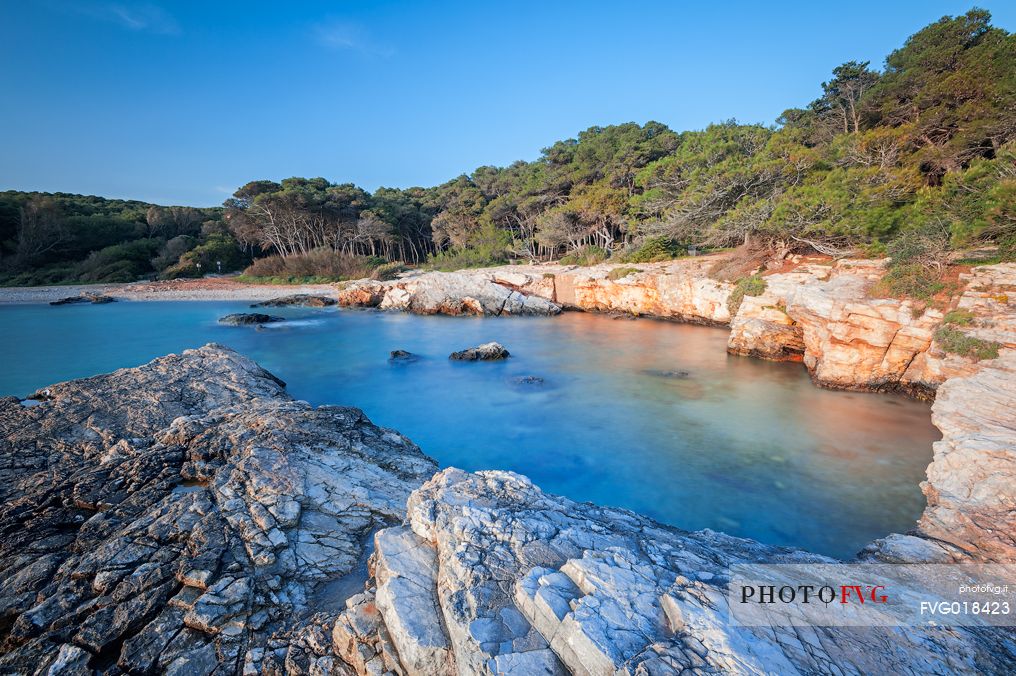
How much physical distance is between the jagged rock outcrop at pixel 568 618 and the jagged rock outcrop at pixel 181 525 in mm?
587

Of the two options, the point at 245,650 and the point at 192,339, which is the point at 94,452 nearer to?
the point at 245,650

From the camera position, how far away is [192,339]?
15.7m

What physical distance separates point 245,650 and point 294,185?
131ft

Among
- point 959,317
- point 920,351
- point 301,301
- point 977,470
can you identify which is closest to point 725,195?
point 920,351

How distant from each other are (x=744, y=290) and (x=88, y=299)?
3316 cm

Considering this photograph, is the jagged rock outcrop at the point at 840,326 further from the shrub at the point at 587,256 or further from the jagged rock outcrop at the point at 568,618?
the shrub at the point at 587,256

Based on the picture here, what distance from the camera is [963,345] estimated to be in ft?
22.3

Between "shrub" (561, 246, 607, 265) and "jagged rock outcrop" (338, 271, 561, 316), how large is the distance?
494 cm

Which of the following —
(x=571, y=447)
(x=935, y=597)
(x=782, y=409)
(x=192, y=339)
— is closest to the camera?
(x=935, y=597)

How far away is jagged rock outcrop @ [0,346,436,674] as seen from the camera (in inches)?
95.7

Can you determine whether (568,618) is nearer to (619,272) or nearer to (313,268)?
(619,272)

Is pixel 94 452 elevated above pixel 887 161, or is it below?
below

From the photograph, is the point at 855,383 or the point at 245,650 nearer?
the point at 245,650

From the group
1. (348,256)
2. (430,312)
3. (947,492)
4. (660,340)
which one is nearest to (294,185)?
(348,256)
